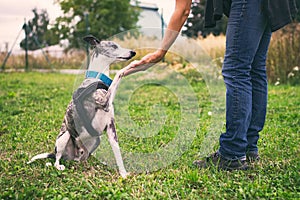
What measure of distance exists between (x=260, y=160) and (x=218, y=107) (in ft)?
7.55

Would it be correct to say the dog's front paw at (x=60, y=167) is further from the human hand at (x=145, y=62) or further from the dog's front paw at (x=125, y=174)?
the human hand at (x=145, y=62)

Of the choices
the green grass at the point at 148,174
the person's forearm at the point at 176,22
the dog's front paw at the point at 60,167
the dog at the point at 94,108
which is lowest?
the green grass at the point at 148,174

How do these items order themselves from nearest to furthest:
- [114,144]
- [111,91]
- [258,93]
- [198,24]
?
[111,91] → [114,144] → [258,93] → [198,24]

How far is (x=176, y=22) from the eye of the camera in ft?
8.41

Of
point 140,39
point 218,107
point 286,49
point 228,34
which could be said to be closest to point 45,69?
point 286,49

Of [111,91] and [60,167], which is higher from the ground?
[111,91]

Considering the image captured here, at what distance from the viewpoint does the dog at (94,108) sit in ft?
8.20

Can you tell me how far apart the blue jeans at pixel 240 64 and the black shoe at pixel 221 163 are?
0.03 m

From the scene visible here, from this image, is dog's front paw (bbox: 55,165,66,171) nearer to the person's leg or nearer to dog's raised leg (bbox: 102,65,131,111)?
dog's raised leg (bbox: 102,65,131,111)

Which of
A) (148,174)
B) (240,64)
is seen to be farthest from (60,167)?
(240,64)

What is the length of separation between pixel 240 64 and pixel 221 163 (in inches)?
26.0

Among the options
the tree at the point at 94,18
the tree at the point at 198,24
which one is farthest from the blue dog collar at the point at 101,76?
the tree at the point at 94,18

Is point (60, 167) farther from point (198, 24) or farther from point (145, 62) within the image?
point (198, 24)

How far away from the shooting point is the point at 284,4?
2457 mm
